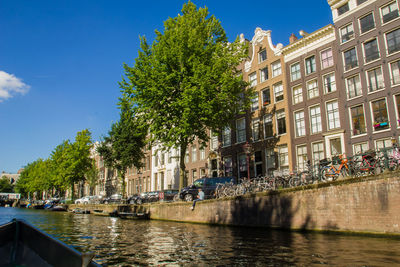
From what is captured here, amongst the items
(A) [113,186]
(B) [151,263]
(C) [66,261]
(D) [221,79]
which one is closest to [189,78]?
(D) [221,79]

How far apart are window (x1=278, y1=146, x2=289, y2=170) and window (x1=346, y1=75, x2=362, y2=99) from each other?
25.3 ft

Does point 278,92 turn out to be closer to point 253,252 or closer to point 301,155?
point 301,155

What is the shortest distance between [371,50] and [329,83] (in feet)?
14.2

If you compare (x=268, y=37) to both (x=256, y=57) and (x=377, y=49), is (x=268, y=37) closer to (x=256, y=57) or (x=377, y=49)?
(x=256, y=57)

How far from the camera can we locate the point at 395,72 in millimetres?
24750

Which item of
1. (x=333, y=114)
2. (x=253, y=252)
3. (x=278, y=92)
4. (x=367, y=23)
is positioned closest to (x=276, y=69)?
(x=278, y=92)

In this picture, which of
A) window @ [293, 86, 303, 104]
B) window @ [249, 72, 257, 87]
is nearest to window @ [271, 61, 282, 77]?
window @ [249, 72, 257, 87]

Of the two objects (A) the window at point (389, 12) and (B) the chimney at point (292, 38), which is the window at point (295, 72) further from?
(A) the window at point (389, 12)

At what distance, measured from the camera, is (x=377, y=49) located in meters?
26.2

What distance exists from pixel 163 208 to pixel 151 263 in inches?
758

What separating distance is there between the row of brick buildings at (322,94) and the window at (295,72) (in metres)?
0.11

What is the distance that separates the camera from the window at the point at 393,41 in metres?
24.8

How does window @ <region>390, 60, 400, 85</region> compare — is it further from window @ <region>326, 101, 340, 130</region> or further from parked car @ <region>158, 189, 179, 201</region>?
parked car @ <region>158, 189, 179, 201</region>

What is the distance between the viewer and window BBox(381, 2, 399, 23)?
2527 cm
